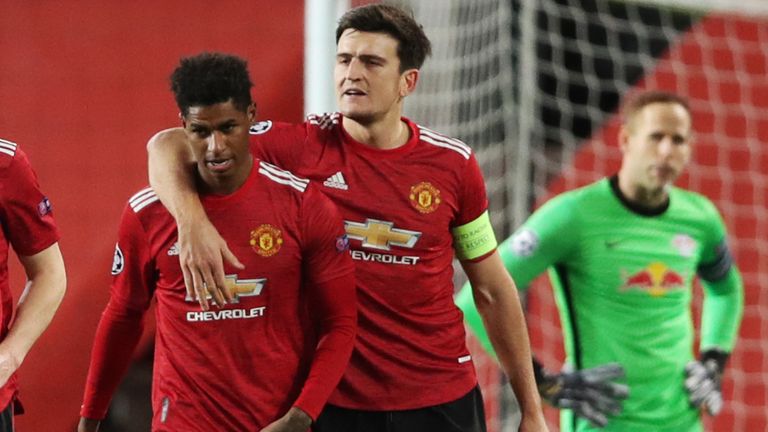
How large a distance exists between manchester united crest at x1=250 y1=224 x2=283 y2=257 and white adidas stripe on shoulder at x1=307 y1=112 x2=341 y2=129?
16.8 inches

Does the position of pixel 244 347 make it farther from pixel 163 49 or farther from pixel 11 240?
pixel 163 49

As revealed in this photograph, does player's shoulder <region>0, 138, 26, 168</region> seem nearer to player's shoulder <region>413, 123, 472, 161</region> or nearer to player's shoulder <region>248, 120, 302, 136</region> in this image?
player's shoulder <region>248, 120, 302, 136</region>

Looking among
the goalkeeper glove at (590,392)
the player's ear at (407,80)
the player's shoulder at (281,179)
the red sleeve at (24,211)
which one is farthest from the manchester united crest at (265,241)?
the goalkeeper glove at (590,392)

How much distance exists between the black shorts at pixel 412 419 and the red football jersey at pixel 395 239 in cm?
2

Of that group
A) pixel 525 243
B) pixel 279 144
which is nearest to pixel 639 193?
pixel 525 243

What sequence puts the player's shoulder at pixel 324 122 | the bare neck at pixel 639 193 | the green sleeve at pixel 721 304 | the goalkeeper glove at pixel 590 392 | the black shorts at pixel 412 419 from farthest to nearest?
the green sleeve at pixel 721 304 < the bare neck at pixel 639 193 < the goalkeeper glove at pixel 590 392 < the player's shoulder at pixel 324 122 < the black shorts at pixel 412 419

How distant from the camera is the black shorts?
2857mm

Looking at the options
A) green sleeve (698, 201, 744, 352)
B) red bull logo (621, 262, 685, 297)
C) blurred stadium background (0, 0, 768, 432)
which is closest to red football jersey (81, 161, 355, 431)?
red bull logo (621, 262, 685, 297)

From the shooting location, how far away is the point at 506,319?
3.05 m

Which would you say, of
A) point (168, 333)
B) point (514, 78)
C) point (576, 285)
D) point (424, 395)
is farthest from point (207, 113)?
point (514, 78)

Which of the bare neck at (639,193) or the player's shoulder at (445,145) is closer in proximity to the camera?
the player's shoulder at (445,145)

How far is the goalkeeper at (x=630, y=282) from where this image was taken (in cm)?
375

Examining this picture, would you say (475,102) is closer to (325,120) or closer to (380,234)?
(325,120)

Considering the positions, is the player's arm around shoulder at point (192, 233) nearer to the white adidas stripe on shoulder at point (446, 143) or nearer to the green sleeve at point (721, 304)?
the white adidas stripe on shoulder at point (446, 143)
